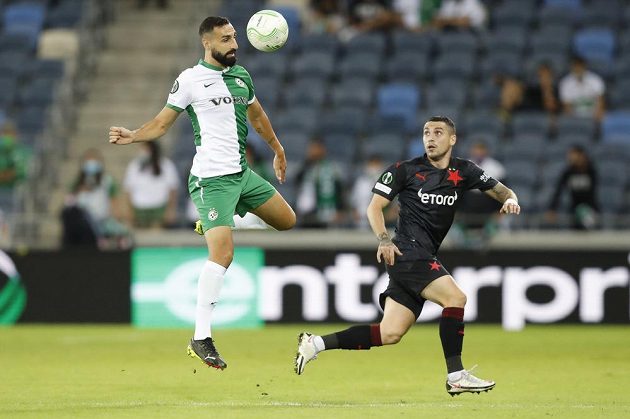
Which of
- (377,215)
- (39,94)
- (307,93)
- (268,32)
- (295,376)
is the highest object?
(268,32)

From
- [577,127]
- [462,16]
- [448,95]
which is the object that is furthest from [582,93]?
[462,16]

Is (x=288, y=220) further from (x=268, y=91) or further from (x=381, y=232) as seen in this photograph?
(x=268, y=91)

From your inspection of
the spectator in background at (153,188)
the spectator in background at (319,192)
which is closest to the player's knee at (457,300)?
the spectator in background at (319,192)

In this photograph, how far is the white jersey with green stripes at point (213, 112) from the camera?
32.1 feet

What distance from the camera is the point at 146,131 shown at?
952 centimetres

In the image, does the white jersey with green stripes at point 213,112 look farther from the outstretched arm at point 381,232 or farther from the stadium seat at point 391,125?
the stadium seat at point 391,125

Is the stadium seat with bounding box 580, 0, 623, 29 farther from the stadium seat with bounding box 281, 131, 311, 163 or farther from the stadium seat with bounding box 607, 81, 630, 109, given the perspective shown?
the stadium seat with bounding box 281, 131, 311, 163

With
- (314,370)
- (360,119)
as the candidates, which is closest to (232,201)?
(314,370)

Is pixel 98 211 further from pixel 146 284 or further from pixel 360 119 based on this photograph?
pixel 360 119

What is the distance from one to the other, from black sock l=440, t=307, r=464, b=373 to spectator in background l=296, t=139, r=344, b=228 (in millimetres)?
8301

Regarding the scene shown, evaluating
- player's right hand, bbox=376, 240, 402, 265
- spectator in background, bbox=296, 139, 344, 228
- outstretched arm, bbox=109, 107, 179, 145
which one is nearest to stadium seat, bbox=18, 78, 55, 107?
spectator in background, bbox=296, 139, 344, 228

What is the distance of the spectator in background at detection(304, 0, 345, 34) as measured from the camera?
21.8 metres

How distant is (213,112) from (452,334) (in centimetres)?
235

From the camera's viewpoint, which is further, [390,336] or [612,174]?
[612,174]
